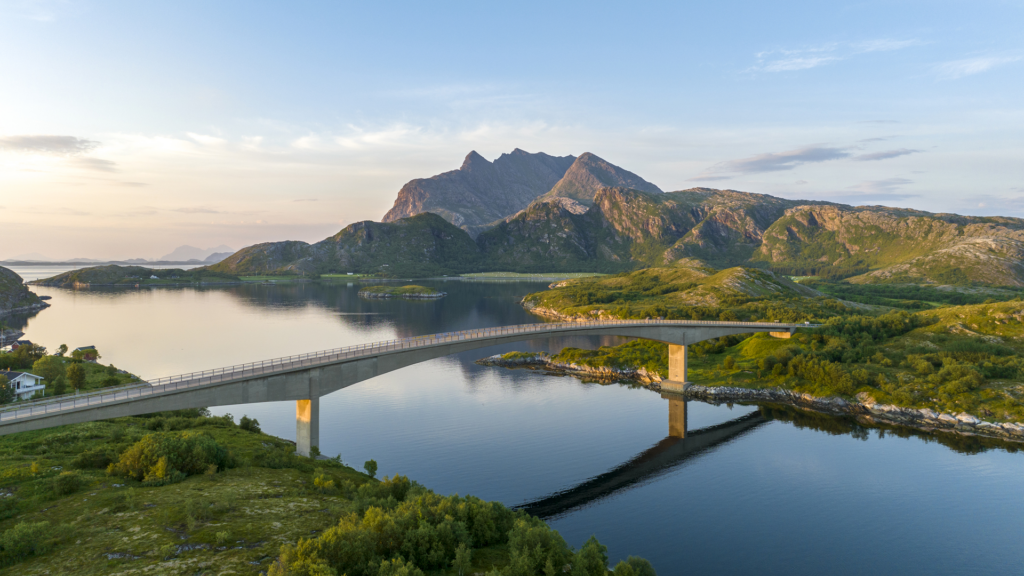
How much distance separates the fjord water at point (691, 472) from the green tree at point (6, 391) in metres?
26.9

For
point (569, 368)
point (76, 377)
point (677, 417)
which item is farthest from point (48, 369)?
point (677, 417)

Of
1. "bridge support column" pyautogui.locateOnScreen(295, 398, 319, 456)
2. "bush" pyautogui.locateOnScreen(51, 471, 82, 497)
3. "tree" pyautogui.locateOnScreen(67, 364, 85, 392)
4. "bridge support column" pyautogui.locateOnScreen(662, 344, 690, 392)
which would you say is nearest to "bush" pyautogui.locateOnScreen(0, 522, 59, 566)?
"bush" pyautogui.locateOnScreen(51, 471, 82, 497)

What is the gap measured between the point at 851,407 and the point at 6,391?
116 m

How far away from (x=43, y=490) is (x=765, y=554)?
55.5 meters

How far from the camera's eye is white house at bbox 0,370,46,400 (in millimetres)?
65812

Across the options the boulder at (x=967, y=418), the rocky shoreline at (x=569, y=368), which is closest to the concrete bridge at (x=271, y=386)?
the rocky shoreline at (x=569, y=368)

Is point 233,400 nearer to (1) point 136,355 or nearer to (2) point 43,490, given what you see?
(2) point 43,490

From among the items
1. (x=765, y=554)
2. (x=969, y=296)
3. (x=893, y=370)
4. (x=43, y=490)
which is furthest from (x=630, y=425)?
(x=969, y=296)

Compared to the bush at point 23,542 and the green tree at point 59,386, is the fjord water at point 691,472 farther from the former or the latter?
the bush at point 23,542

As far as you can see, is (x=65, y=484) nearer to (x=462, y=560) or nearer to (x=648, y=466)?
(x=462, y=560)

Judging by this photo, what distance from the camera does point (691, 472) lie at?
205 feet

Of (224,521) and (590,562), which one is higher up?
(224,521)

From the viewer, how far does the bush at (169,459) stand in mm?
41781

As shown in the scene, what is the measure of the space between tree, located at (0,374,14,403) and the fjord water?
2688 cm
